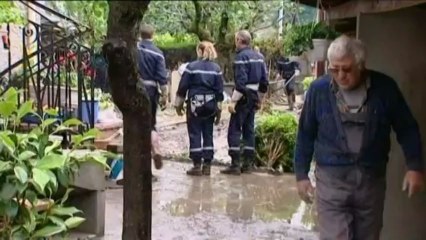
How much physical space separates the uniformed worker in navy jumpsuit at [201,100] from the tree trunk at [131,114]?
186 inches

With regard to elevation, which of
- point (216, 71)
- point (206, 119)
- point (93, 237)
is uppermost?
point (216, 71)

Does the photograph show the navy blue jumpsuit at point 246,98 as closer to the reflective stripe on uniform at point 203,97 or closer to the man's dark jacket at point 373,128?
the reflective stripe on uniform at point 203,97

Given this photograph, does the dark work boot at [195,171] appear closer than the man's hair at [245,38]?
No

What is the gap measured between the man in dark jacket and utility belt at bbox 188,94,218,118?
439 centimetres

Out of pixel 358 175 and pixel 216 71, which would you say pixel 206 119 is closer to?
pixel 216 71

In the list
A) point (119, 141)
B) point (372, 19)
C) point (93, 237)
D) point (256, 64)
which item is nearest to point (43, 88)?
point (119, 141)

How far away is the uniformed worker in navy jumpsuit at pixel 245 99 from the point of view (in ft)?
27.3

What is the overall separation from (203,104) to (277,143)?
119 cm

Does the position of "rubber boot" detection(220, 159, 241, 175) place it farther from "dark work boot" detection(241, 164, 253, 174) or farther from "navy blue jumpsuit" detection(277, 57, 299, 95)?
"navy blue jumpsuit" detection(277, 57, 299, 95)

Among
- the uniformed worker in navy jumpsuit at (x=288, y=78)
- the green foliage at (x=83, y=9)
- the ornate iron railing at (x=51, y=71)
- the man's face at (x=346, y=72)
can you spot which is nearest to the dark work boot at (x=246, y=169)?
the ornate iron railing at (x=51, y=71)

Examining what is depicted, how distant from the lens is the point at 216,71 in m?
8.18

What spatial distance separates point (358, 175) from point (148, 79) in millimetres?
4297

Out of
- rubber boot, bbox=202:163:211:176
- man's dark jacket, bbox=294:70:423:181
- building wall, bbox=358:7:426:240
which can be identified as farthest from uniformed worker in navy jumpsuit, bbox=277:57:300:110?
man's dark jacket, bbox=294:70:423:181

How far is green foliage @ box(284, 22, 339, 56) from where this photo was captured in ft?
19.6
